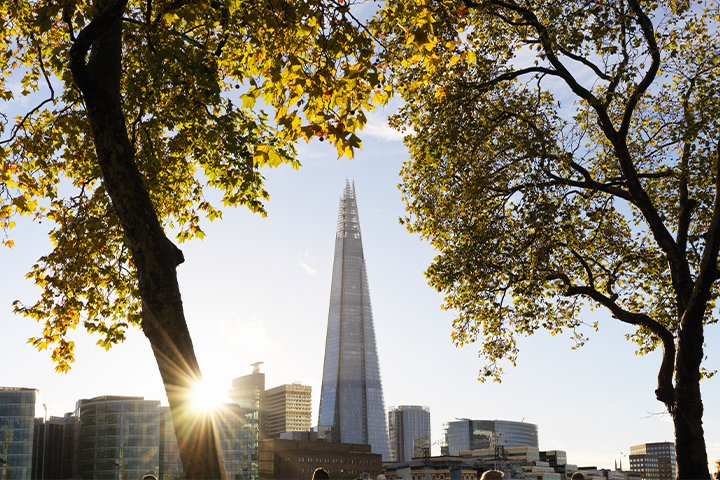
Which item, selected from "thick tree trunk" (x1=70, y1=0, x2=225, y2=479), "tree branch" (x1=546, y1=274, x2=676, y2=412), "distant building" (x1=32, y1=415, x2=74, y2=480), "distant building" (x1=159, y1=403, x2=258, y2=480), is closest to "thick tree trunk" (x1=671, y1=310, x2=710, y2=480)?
"tree branch" (x1=546, y1=274, x2=676, y2=412)

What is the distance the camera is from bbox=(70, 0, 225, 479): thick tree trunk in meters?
6.29

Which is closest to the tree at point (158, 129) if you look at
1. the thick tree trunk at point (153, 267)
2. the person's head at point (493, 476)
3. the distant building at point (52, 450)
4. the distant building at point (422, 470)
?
the thick tree trunk at point (153, 267)

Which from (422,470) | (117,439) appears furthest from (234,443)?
(422,470)

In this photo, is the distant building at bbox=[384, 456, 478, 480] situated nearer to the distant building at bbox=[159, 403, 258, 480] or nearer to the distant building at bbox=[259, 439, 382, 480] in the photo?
the distant building at bbox=[259, 439, 382, 480]

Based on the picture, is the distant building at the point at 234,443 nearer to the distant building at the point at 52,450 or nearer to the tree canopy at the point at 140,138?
the distant building at the point at 52,450

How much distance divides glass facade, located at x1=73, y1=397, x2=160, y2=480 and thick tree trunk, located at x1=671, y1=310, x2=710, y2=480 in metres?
91.3

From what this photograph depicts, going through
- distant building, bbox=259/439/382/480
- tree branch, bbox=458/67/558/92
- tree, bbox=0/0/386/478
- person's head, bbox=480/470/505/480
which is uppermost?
tree branch, bbox=458/67/558/92

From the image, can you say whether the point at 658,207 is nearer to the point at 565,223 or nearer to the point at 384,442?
the point at 565,223

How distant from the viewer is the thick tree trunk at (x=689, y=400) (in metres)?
11.0

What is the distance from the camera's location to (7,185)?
450 inches

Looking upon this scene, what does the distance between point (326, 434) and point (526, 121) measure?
189255mm

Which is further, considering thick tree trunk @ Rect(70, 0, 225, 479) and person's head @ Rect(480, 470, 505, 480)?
person's head @ Rect(480, 470, 505, 480)

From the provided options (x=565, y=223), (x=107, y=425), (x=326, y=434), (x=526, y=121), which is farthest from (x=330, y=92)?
(x=326, y=434)

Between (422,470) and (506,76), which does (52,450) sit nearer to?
(422,470)
